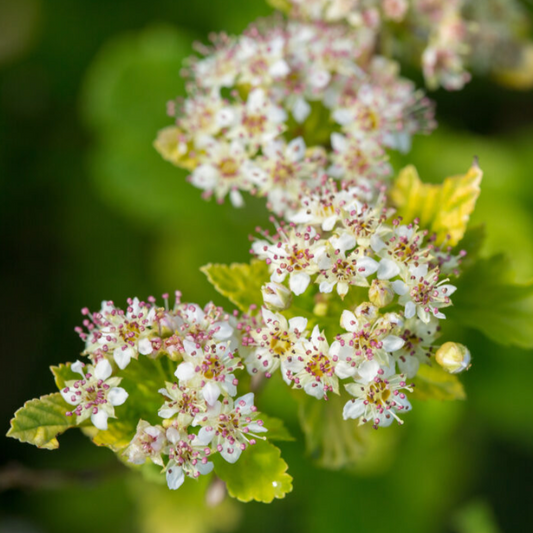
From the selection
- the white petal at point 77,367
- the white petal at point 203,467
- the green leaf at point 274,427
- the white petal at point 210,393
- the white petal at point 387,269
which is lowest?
the white petal at point 203,467

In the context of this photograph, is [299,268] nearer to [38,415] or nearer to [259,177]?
[259,177]

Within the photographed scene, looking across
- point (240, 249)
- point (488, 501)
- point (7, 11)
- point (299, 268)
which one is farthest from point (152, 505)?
point (7, 11)

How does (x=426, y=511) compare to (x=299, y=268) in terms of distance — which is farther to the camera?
(x=426, y=511)

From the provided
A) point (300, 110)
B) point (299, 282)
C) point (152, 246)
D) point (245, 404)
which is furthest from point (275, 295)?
point (152, 246)

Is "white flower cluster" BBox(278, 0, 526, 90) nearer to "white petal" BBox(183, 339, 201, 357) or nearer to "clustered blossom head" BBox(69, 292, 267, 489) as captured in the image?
"clustered blossom head" BBox(69, 292, 267, 489)

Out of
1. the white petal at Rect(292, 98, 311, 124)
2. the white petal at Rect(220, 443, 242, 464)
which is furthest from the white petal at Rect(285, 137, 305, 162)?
the white petal at Rect(220, 443, 242, 464)

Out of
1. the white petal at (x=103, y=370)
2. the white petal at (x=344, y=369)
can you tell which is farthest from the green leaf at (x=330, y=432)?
the white petal at (x=103, y=370)

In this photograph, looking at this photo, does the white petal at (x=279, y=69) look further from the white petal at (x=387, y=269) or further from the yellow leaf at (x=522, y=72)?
the yellow leaf at (x=522, y=72)
